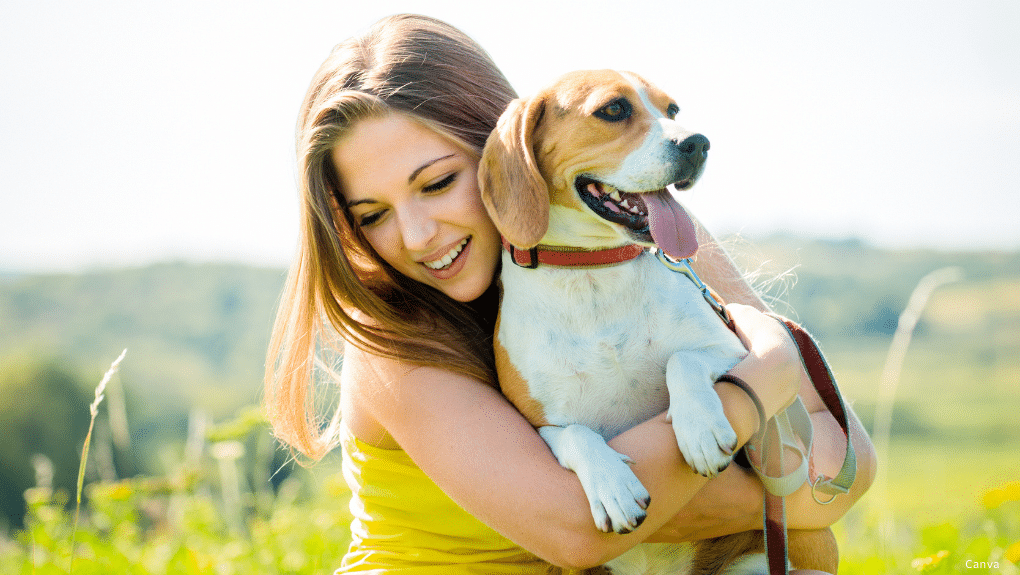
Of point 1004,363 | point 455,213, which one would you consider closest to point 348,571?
point 455,213

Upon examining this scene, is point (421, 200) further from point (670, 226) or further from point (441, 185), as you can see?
point (670, 226)

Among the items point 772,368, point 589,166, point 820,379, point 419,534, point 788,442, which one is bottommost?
point 419,534

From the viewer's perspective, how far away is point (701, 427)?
1.65 meters

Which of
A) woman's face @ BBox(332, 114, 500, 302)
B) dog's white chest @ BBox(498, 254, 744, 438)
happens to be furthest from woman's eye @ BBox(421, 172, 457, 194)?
dog's white chest @ BBox(498, 254, 744, 438)

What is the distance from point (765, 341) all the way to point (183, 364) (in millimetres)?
16634

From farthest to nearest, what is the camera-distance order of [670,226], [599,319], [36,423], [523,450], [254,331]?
[254,331] < [36,423] < [599,319] < [670,226] < [523,450]

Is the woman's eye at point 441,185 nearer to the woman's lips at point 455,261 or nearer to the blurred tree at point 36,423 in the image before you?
the woman's lips at point 455,261

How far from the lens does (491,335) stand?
2.37 metres

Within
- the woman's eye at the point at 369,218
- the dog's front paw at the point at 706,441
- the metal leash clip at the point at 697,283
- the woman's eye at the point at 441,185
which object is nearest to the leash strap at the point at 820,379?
the metal leash clip at the point at 697,283

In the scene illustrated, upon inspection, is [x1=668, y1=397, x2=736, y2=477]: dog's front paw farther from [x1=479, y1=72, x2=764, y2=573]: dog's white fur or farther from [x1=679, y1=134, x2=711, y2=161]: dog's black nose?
[x1=679, y1=134, x2=711, y2=161]: dog's black nose

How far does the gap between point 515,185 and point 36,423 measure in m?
13.9

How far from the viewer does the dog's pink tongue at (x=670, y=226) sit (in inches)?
71.6

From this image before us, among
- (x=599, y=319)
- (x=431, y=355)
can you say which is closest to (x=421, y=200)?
(x=431, y=355)

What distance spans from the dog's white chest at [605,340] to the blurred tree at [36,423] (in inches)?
385
